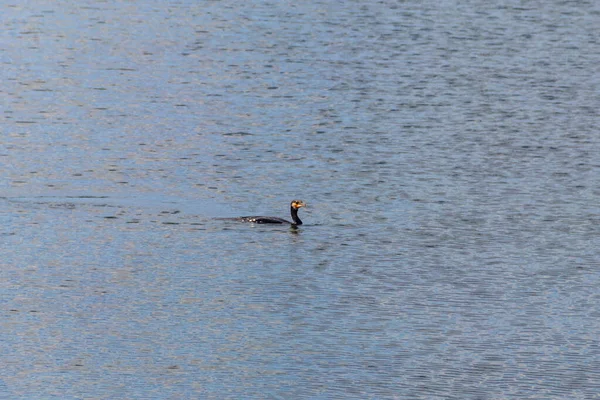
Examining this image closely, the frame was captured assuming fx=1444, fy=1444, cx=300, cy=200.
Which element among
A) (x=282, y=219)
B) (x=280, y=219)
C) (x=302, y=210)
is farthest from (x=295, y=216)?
(x=302, y=210)

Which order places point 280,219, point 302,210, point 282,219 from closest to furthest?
point 280,219, point 282,219, point 302,210

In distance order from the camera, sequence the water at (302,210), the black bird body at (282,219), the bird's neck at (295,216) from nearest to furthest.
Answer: the water at (302,210)
the black bird body at (282,219)
the bird's neck at (295,216)

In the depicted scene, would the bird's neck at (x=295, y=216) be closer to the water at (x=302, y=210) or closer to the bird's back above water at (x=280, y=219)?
the bird's back above water at (x=280, y=219)

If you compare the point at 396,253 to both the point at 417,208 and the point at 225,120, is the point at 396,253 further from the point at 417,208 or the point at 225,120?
the point at 225,120

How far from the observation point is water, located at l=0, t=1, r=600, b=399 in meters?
24.2

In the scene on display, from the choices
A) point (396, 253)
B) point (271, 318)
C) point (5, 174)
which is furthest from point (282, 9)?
point (271, 318)

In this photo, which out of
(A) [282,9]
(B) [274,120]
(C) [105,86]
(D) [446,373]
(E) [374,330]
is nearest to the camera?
(D) [446,373]

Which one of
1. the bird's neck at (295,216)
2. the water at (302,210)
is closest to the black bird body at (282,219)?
the bird's neck at (295,216)

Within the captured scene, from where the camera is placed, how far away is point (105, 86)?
4981 cm

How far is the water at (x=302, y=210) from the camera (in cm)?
2417

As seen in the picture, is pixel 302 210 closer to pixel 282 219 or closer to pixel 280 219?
pixel 282 219

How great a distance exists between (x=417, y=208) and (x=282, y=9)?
33.9 m

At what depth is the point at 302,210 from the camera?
35688 millimetres

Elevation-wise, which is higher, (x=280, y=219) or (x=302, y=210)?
(x=280, y=219)
